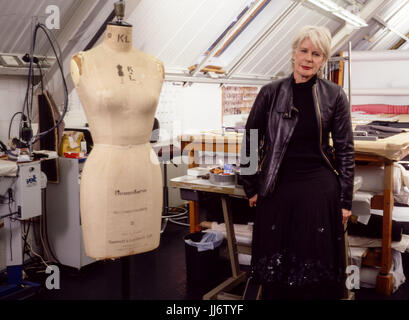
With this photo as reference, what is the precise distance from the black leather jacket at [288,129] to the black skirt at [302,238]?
0.21 feet

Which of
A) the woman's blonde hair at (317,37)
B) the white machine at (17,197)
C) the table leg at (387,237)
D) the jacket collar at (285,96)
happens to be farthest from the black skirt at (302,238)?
the white machine at (17,197)

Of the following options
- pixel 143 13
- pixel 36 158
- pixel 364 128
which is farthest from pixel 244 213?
pixel 143 13

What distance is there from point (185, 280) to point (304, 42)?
6.86 feet

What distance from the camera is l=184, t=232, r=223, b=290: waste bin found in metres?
3.30

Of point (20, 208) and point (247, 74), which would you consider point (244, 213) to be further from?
point (247, 74)

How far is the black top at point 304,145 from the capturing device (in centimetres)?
216

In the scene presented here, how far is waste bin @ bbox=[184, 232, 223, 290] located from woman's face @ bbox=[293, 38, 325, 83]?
5.27ft

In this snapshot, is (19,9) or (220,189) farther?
(19,9)

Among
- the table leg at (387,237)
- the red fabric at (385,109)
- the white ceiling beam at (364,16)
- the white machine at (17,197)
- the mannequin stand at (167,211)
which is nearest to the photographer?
the white machine at (17,197)

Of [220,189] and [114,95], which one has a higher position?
[114,95]

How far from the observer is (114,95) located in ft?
6.38

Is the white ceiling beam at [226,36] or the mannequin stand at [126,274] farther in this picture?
the white ceiling beam at [226,36]

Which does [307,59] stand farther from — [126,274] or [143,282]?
[143,282]

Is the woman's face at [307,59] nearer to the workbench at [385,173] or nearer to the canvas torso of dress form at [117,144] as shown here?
the canvas torso of dress form at [117,144]
